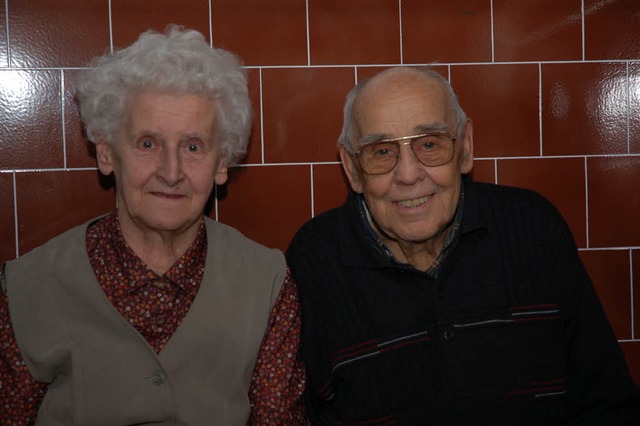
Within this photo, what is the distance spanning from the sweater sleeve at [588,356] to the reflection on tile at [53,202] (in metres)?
1.50

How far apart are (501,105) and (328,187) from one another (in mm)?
703

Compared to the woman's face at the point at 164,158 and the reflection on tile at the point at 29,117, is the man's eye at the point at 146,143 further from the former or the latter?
the reflection on tile at the point at 29,117

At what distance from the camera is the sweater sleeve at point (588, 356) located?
1706 mm

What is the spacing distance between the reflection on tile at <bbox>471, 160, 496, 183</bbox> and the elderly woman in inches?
35.2

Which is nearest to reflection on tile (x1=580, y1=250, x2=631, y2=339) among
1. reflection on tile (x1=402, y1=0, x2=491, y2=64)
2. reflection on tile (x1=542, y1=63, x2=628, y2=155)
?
reflection on tile (x1=542, y1=63, x2=628, y2=155)

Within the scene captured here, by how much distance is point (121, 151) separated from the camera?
5.50 feet

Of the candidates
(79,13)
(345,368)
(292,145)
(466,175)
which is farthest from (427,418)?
(79,13)

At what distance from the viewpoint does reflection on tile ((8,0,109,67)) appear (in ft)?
6.81

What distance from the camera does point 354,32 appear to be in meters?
2.21

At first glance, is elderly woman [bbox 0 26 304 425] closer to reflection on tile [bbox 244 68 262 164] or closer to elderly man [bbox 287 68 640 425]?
elderly man [bbox 287 68 640 425]

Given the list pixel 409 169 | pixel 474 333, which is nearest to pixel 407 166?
pixel 409 169

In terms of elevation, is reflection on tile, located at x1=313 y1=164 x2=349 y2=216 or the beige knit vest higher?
reflection on tile, located at x1=313 y1=164 x2=349 y2=216

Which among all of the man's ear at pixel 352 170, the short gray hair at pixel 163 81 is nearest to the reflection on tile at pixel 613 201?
the man's ear at pixel 352 170

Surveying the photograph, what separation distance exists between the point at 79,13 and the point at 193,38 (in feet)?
1.90
